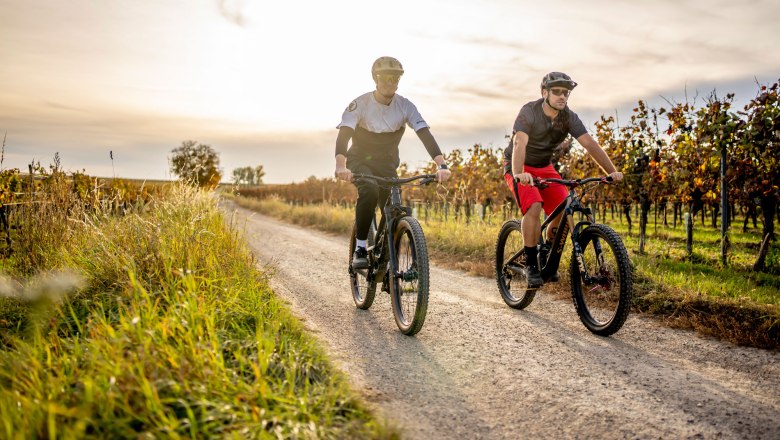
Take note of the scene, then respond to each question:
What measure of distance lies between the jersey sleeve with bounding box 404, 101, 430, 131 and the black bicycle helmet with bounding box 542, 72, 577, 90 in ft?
3.86

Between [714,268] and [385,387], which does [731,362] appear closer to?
[385,387]

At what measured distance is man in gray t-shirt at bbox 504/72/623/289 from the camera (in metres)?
4.79

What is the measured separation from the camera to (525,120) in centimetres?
497

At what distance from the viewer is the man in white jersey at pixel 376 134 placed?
4711 millimetres

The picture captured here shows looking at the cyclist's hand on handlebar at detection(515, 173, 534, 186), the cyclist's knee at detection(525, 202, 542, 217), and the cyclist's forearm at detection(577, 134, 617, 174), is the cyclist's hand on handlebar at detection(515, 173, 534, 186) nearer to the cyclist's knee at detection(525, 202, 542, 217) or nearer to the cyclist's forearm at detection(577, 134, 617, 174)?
the cyclist's knee at detection(525, 202, 542, 217)

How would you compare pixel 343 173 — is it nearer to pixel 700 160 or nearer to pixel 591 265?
pixel 591 265

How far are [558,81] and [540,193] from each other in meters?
1.09

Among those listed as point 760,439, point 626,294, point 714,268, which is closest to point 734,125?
point 714,268

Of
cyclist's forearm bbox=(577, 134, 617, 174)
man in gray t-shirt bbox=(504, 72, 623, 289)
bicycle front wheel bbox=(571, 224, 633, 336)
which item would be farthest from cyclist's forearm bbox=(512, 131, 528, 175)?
bicycle front wheel bbox=(571, 224, 633, 336)

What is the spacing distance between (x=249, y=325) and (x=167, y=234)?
6.66ft

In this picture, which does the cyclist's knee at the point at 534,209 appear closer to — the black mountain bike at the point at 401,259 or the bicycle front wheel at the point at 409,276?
the black mountain bike at the point at 401,259

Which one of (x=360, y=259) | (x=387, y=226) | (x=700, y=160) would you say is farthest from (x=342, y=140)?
(x=700, y=160)

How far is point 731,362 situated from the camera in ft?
11.9

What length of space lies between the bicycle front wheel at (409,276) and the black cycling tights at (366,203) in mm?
574
